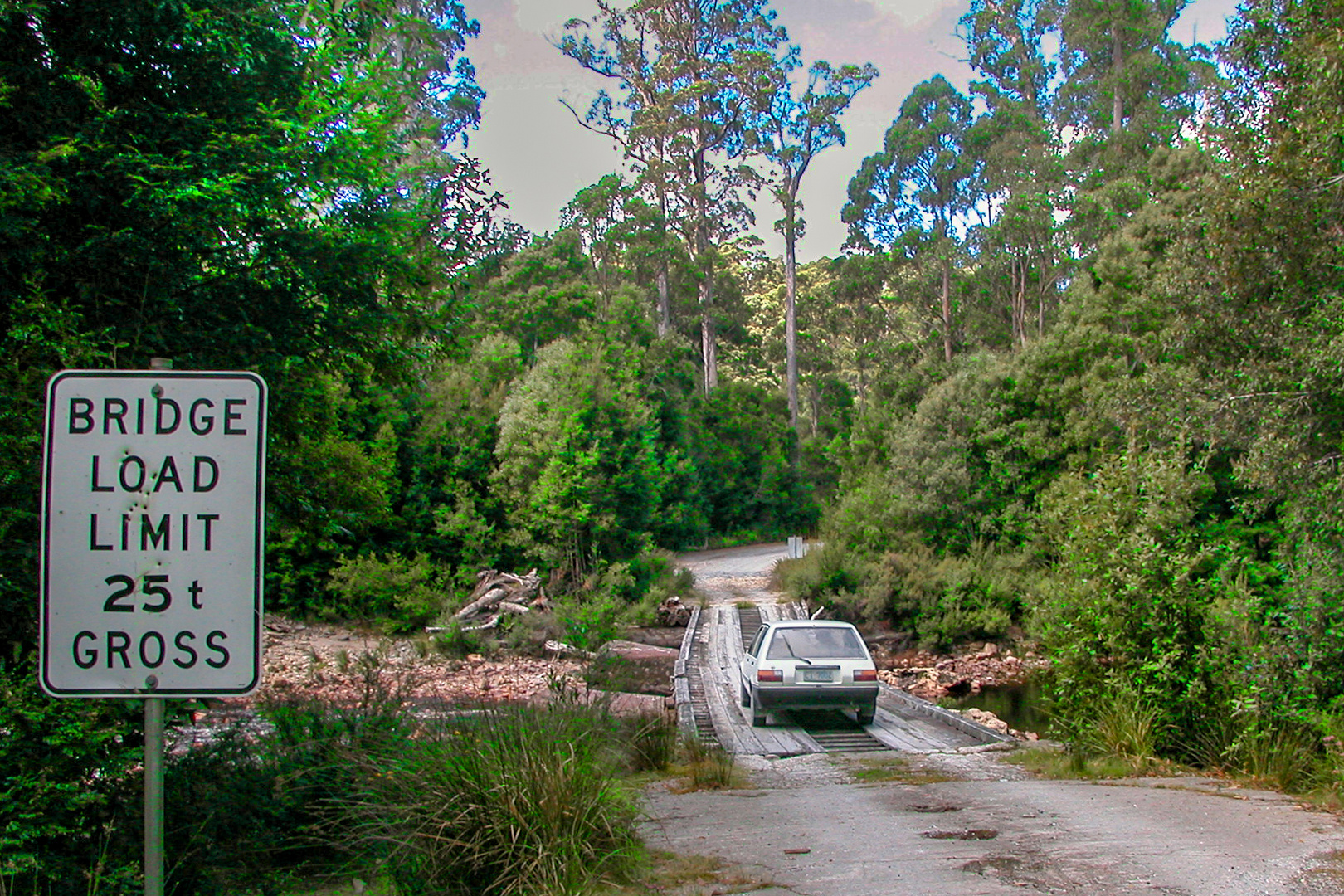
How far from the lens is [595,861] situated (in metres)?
5.27

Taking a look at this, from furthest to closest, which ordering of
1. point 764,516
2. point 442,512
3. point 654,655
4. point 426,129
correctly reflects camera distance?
point 764,516 < point 442,512 < point 654,655 < point 426,129

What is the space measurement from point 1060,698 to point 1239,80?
30.0ft

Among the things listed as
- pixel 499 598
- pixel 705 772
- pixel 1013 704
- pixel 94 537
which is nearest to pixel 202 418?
pixel 94 537

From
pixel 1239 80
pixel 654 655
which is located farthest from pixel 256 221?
pixel 654 655

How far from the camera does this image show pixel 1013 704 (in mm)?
22172

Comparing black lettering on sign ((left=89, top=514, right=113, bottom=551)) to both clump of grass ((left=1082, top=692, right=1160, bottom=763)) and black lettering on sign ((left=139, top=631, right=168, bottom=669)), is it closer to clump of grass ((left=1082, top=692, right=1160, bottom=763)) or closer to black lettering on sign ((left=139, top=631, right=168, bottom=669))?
black lettering on sign ((left=139, top=631, right=168, bottom=669))

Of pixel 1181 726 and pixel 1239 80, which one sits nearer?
pixel 1181 726

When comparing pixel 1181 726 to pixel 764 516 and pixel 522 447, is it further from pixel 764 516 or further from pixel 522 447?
pixel 764 516

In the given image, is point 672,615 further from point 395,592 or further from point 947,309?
point 947,309

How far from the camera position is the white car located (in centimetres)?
1497

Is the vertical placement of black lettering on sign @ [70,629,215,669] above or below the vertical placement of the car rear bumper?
above

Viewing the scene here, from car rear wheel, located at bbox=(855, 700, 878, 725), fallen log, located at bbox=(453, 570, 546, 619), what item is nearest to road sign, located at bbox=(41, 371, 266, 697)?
car rear wheel, located at bbox=(855, 700, 878, 725)

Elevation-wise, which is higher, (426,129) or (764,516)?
(426,129)

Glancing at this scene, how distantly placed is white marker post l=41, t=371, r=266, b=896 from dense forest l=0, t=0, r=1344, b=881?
963 mm
